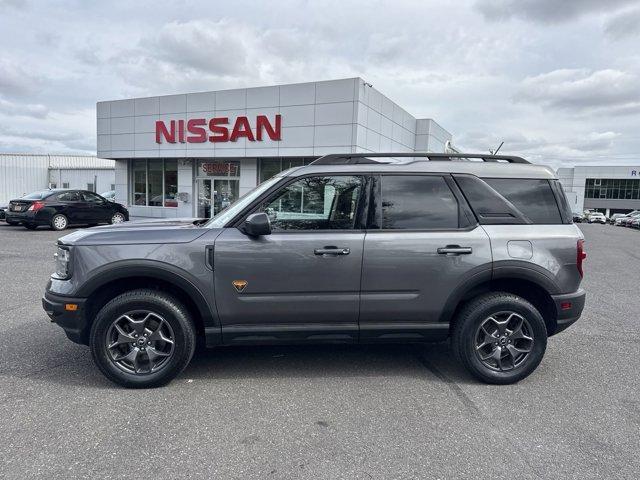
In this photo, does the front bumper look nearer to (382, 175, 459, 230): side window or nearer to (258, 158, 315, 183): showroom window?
(382, 175, 459, 230): side window

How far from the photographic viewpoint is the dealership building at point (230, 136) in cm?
1727

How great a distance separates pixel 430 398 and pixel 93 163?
45.7 metres

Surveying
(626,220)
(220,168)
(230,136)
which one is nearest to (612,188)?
(626,220)

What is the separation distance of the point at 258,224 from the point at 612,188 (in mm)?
85458

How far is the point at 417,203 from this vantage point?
12.9 ft

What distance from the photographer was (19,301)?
6.22 m

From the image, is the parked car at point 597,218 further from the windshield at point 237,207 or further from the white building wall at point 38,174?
the windshield at point 237,207

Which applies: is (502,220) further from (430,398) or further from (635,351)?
(635,351)

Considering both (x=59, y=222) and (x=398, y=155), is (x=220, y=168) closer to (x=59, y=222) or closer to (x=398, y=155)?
(x=59, y=222)

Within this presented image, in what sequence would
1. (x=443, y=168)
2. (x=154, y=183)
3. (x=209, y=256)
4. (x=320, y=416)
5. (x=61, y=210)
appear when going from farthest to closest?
1. (x=154, y=183)
2. (x=61, y=210)
3. (x=443, y=168)
4. (x=209, y=256)
5. (x=320, y=416)

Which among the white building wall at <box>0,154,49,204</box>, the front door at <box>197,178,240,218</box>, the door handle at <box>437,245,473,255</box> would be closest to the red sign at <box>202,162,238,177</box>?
the front door at <box>197,178,240,218</box>

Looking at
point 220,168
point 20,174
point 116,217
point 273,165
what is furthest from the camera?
point 20,174

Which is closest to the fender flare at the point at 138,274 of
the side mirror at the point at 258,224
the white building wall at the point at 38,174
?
the side mirror at the point at 258,224

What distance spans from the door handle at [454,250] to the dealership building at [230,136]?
Answer: 1291 centimetres
